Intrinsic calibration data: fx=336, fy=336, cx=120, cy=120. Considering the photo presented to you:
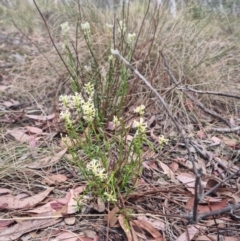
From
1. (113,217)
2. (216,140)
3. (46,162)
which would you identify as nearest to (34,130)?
(46,162)

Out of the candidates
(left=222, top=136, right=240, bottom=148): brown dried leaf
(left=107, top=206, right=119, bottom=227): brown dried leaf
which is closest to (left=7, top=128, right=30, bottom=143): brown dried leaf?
(left=107, top=206, right=119, bottom=227): brown dried leaf

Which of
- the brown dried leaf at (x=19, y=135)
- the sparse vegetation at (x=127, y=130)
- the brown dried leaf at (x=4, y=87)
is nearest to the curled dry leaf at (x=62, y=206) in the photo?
the sparse vegetation at (x=127, y=130)

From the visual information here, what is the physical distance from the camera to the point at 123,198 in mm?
1234

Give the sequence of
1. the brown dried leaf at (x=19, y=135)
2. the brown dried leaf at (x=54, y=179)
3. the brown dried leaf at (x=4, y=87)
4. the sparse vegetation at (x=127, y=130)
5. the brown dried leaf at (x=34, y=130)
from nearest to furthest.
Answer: the sparse vegetation at (x=127, y=130) → the brown dried leaf at (x=54, y=179) → the brown dried leaf at (x=19, y=135) → the brown dried leaf at (x=34, y=130) → the brown dried leaf at (x=4, y=87)

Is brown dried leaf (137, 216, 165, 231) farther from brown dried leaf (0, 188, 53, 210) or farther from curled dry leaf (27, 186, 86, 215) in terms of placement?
brown dried leaf (0, 188, 53, 210)

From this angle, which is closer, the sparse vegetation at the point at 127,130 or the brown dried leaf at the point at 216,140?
the sparse vegetation at the point at 127,130

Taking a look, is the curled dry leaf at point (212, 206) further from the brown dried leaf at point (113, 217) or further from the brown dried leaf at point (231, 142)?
the brown dried leaf at point (231, 142)

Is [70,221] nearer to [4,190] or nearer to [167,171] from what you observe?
[4,190]

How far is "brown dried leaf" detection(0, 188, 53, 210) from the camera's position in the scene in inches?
51.2

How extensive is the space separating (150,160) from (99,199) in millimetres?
401

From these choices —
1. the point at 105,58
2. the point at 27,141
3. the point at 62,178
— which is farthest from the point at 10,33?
the point at 62,178

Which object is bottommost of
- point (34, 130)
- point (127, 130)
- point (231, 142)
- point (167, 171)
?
point (231, 142)

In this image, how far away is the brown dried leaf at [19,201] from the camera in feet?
4.26

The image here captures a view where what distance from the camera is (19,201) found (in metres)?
1.33
